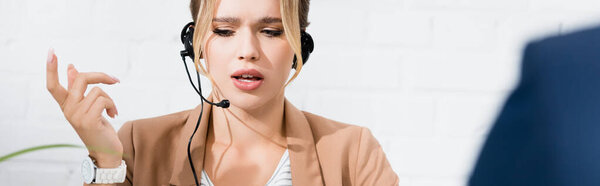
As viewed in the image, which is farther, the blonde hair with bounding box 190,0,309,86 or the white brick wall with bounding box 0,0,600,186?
the white brick wall with bounding box 0,0,600,186

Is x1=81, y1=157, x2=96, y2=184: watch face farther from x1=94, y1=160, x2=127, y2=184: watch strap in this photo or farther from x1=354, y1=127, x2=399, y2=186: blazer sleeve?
x1=354, y1=127, x2=399, y2=186: blazer sleeve

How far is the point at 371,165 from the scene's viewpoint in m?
1.33

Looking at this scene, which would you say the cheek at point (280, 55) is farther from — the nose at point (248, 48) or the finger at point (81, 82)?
the finger at point (81, 82)

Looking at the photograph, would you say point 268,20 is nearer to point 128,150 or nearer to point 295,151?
point 295,151

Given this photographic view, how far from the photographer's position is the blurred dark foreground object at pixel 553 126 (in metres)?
1.49

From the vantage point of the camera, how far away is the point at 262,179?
1.28 meters

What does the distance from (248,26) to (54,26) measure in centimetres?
52

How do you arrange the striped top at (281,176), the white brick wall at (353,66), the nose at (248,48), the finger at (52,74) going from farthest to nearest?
the white brick wall at (353,66)
the striped top at (281,176)
the nose at (248,48)
the finger at (52,74)

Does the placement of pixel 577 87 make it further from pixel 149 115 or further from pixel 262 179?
pixel 149 115

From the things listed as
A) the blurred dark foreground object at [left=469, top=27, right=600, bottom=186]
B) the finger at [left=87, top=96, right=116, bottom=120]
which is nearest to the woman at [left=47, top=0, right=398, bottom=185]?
the finger at [left=87, top=96, right=116, bottom=120]

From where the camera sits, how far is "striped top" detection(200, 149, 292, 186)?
126cm

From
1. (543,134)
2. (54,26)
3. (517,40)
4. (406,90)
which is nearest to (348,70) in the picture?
(406,90)

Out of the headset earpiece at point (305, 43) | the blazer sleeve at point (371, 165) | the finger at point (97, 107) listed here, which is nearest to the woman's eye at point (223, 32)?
the headset earpiece at point (305, 43)

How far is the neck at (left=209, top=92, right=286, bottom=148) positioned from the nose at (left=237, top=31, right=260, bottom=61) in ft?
0.55
